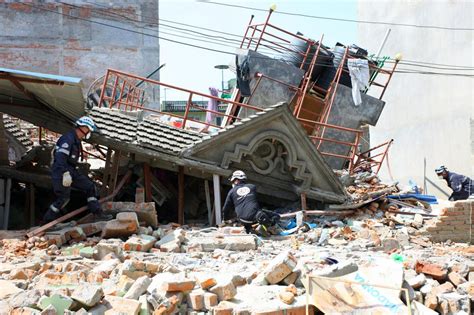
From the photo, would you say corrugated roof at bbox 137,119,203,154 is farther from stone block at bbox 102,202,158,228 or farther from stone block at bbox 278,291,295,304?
stone block at bbox 278,291,295,304

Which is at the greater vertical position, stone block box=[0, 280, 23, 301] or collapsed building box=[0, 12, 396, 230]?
collapsed building box=[0, 12, 396, 230]

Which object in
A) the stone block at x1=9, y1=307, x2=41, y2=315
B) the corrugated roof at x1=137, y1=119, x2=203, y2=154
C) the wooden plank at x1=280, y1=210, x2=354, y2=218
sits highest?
the corrugated roof at x1=137, y1=119, x2=203, y2=154

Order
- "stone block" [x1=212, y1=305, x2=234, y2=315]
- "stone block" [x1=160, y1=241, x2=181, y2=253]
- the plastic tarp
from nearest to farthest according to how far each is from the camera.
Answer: "stone block" [x1=212, y1=305, x2=234, y2=315] < "stone block" [x1=160, y1=241, x2=181, y2=253] < the plastic tarp

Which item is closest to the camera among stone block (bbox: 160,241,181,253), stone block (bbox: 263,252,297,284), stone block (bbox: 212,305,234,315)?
stone block (bbox: 212,305,234,315)

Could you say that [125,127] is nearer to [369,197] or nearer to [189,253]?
[189,253]

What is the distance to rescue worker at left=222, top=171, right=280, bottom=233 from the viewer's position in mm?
10188

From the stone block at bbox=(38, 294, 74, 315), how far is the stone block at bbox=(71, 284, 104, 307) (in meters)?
0.09

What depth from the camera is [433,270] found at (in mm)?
7312

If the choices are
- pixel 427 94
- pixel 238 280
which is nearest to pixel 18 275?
pixel 238 280

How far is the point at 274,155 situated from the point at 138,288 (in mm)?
6140

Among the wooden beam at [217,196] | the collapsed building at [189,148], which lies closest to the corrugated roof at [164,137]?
the collapsed building at [189,148]

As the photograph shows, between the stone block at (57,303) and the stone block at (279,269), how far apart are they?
86.9 inches

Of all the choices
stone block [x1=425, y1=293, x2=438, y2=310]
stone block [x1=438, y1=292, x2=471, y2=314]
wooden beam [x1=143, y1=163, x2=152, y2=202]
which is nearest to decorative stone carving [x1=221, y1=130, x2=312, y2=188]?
wooden beam [x1=143, y1=163, x2=152, y2=202]

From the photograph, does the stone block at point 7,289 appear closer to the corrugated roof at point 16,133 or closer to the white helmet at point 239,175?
the white helmet at point 239,175
